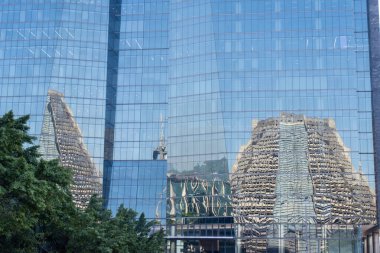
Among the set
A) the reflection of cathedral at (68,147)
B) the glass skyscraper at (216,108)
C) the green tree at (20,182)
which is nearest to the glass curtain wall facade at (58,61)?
the glass skyscraper at (216,108)

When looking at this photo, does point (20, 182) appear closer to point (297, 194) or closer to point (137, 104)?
point (297, 194)

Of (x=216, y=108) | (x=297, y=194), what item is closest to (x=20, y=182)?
(x=297, y=194)

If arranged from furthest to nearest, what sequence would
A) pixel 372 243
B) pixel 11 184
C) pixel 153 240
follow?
pixel 372 243 < pixel 153 240 < pixel 11 184

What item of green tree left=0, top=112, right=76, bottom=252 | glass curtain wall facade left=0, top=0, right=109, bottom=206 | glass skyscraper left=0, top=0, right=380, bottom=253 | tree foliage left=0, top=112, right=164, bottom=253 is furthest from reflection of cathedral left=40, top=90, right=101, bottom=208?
→ green tree left=0, top=112, right=76, bottom=252

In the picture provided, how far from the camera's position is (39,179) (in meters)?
33.8

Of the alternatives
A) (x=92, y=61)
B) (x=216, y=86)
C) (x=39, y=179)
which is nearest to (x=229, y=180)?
(x=216, y=86)

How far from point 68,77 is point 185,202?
2371 cm

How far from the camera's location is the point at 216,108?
284ft

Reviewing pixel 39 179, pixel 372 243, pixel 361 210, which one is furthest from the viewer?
pixel 372 243

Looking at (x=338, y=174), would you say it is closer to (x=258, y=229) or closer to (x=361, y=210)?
(x=361, y=210)

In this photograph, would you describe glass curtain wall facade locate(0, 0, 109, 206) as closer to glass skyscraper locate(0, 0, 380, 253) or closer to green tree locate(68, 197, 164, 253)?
glass skyscraper locate(0, 0, 380, 253)

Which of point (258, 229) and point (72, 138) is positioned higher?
point (72, 138)

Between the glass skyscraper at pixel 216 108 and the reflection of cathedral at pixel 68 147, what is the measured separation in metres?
0.19

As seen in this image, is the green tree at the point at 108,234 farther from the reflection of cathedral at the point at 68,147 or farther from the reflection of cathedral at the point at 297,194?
the reflection of cathedral at the point at 68,147
